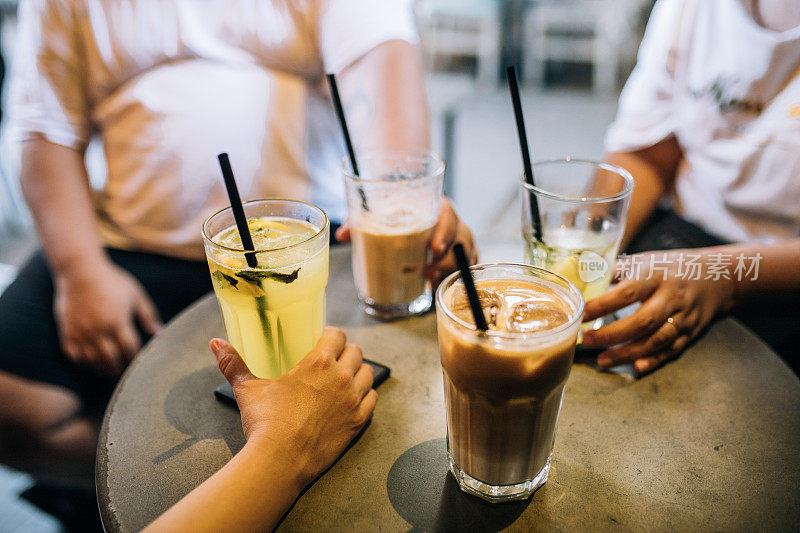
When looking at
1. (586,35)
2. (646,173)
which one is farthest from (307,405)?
(586,35)

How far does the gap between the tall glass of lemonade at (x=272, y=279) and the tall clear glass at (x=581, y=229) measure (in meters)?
0.43

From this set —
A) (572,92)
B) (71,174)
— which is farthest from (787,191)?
(572,92)

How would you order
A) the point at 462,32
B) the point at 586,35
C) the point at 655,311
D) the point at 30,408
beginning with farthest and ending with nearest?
the point at 462,32 < the point at 586,35 < the point at 30,408 < the point at 655,311

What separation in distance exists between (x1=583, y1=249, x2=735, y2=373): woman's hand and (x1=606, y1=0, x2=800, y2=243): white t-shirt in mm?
437

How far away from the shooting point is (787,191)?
1.34m

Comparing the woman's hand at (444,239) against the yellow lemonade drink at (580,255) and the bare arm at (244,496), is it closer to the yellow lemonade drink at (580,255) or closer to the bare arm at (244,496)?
the yellow lemonade drink at (580,255)

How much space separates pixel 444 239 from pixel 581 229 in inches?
10.8

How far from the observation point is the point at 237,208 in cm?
82

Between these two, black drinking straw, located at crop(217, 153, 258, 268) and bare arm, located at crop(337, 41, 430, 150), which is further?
bare arm, located at crop(337, 41, 430, 150)

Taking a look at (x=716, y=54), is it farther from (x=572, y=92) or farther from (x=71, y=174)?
(x=572, y=92)

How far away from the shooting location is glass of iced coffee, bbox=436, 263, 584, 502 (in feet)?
2.22

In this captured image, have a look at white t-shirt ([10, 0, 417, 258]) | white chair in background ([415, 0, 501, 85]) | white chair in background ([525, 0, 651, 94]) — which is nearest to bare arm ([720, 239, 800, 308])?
white t-shirt ([10, 0, 417, 258])
